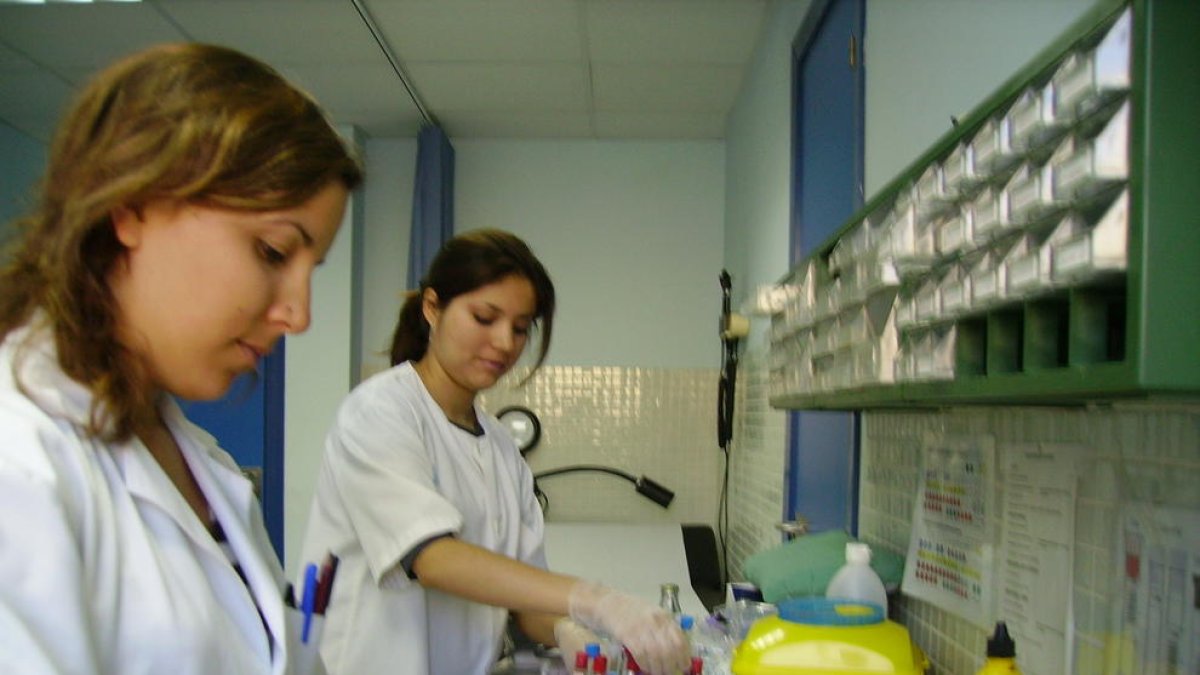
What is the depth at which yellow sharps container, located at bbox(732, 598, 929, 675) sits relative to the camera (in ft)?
3.63

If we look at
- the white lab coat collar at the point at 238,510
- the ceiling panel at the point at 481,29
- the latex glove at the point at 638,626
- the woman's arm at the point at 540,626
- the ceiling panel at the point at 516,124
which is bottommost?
the woman's arm at the point at 540,626

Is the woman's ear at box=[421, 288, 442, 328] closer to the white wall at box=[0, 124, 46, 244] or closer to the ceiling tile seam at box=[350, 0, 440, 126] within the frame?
the ceiling tile seam at box=[350, 0, 440, 126]

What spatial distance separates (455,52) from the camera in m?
3.22

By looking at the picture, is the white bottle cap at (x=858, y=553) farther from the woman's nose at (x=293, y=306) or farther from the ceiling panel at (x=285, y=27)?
the ceiling panel at (x=285, y=27)

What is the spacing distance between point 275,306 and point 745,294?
105 inches

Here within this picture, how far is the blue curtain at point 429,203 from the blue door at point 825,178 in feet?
6.17

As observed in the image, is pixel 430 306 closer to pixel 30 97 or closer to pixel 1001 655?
pixel 1001 655

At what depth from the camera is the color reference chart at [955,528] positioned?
3.80 ft

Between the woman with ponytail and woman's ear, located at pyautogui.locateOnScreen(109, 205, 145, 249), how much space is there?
2.61 feet

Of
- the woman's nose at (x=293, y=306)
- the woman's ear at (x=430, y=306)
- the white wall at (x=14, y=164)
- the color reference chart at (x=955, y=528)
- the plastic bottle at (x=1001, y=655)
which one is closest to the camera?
the woman's nose at (x=293, y=306)

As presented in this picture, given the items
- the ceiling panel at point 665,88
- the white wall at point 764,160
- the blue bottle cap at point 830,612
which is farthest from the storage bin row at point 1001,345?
the ceiling panel at point 665,88

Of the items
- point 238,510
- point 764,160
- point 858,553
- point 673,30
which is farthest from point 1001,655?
point 673,30

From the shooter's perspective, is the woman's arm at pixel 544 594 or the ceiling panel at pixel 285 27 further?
the ceiling panel at pixel 285 27

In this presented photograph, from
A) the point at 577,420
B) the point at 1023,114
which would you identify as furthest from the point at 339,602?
the point at 577,420
